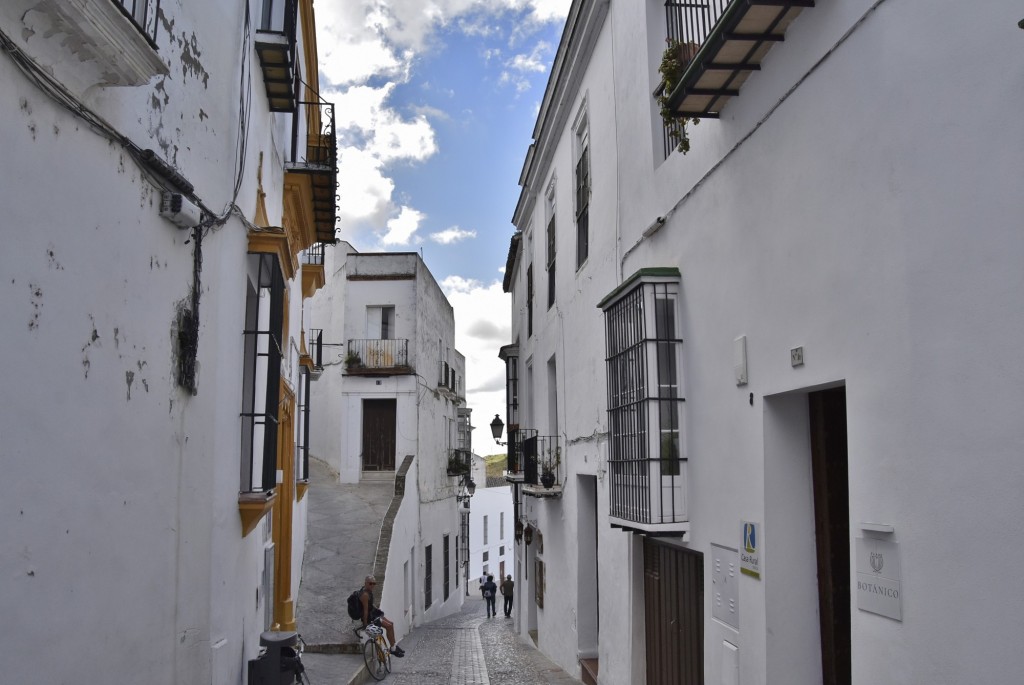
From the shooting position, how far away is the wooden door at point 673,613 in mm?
6277

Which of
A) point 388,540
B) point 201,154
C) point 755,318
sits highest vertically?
point 201,154

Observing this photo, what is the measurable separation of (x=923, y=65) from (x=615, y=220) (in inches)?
197

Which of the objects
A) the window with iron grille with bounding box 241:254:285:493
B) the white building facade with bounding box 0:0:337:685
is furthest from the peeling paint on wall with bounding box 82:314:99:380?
the window with iron grille with bounding box 241:254:285:493

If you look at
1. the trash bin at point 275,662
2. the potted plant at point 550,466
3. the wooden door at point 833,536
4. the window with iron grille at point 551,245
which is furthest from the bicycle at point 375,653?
the wooden door at point 833,536

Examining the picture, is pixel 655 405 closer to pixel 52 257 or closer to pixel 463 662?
pixel 52 257

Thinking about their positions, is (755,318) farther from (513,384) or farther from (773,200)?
(513,384)

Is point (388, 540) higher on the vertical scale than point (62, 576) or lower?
lower

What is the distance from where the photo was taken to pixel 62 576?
373 cm

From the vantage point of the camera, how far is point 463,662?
12930mm

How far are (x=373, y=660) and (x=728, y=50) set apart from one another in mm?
9147

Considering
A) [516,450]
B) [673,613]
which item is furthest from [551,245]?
[673,613]

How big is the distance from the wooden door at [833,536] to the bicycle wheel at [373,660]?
7.74 meters

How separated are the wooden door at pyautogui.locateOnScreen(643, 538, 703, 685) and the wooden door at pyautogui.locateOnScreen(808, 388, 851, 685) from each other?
1516mm

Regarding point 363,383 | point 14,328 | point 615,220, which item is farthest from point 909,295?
point 363,383
